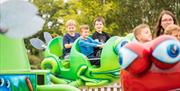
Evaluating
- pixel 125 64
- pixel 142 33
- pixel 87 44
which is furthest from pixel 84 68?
pixel 125 64

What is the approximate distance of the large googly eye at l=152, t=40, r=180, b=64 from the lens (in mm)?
2604

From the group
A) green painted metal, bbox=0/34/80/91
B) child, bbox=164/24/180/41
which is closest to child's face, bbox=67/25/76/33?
green painted metal, bbox=0/34/80/91

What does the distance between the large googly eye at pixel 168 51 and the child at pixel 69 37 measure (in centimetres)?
489

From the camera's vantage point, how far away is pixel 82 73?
742 cm

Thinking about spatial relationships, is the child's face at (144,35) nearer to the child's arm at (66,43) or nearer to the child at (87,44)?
the child at (87,44)

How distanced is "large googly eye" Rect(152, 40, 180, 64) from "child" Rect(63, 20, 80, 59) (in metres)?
4.89

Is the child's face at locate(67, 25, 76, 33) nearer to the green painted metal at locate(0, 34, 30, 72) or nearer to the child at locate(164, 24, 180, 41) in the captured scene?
the green painted metal at locate(0, 34, 30, 72)

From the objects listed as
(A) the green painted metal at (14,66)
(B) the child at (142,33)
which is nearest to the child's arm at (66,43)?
(B) the child at (142,33)

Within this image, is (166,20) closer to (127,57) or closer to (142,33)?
(142,33)

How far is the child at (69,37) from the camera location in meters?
7.50

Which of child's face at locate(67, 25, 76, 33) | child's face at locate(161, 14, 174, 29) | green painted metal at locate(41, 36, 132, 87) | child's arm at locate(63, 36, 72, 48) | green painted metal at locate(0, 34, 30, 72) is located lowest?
green painted metal at locate(41, 36, 132, 87)

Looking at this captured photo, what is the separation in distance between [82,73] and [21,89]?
13.9 feet

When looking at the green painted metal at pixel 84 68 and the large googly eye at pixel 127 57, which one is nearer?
the large googly eye at pixel 127 57

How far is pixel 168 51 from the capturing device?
8.56 ft
